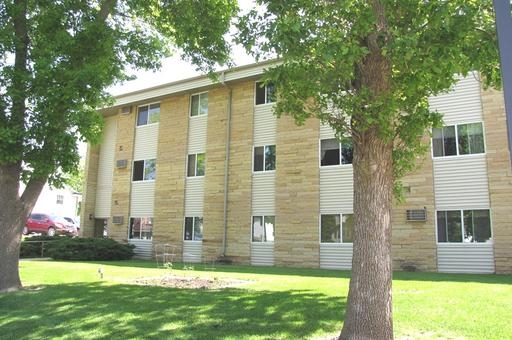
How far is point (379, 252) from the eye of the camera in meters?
5.83

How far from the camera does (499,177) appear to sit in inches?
603

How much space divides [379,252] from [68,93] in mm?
6638

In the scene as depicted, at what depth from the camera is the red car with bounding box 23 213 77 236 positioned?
3155 cm

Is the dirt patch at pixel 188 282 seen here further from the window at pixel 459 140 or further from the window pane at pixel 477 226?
the window at pixel 459 140

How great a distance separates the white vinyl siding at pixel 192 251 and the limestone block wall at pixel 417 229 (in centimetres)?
888

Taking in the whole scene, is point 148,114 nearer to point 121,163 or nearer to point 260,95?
point 121,163

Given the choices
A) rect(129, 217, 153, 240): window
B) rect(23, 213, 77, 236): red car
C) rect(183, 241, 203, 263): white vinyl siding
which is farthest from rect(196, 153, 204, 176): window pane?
rect(23, 213, 77, 236): red car

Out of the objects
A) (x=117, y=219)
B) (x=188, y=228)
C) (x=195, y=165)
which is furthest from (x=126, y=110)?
(x=188, y=228)

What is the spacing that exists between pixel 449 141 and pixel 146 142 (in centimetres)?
1490

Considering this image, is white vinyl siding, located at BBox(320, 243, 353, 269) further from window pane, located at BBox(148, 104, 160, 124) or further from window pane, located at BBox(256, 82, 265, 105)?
window pane, located at BBox(148, 104, 160, 124)

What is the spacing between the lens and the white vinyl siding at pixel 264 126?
20.3 m

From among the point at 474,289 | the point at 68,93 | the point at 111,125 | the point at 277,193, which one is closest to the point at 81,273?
the point at 68,93

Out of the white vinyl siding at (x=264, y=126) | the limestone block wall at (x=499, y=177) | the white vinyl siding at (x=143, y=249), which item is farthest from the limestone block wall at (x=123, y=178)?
the limestone block wall at (x=499, y=177)

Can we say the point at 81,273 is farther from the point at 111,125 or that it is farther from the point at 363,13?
the point at 111,125
